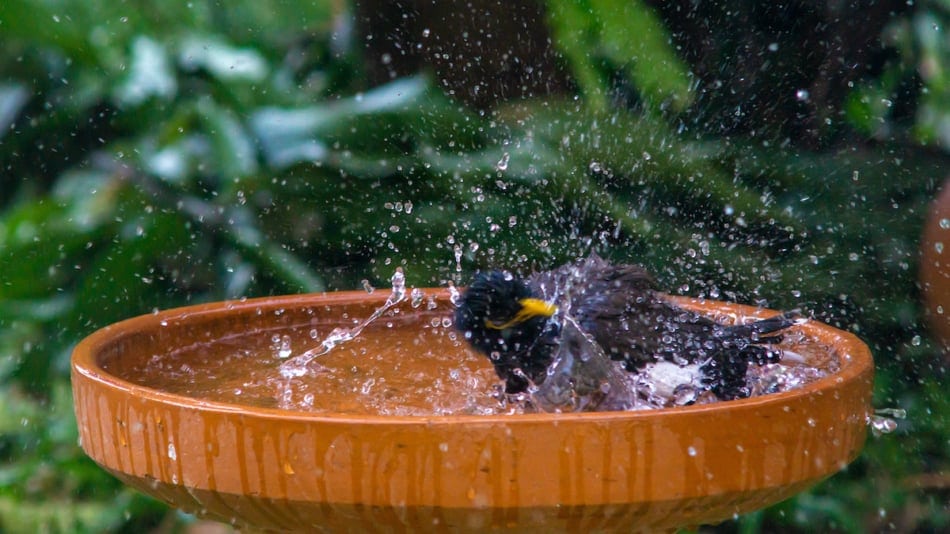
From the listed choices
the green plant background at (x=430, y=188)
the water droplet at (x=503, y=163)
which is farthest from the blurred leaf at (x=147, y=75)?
the water droplet at (x=503, y=163)

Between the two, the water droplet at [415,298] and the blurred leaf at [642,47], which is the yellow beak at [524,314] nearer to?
the water droplet at [415,298]

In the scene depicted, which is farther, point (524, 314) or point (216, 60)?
point (216, 60)

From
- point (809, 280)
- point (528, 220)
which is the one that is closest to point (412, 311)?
point (528, 220)

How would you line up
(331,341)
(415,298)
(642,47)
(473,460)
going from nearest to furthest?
(473,460) → (331,341) → (415,298) → (642,47)

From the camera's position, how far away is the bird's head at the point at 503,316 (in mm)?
1275

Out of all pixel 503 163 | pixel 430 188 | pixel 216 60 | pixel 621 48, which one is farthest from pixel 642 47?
pixel 216 60

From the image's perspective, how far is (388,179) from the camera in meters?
2.49

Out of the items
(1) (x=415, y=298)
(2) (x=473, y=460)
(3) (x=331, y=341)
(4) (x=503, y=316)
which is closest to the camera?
(2) (x=473, y=460)

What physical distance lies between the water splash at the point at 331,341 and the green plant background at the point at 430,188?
1.98 feet

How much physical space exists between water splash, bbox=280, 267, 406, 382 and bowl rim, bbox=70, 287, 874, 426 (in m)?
0.02

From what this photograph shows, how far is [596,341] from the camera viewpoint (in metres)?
1.35

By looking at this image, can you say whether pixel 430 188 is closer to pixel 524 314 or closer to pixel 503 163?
pixel 503 163

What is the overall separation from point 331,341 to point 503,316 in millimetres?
444

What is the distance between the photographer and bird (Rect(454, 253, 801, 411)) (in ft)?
3.98
